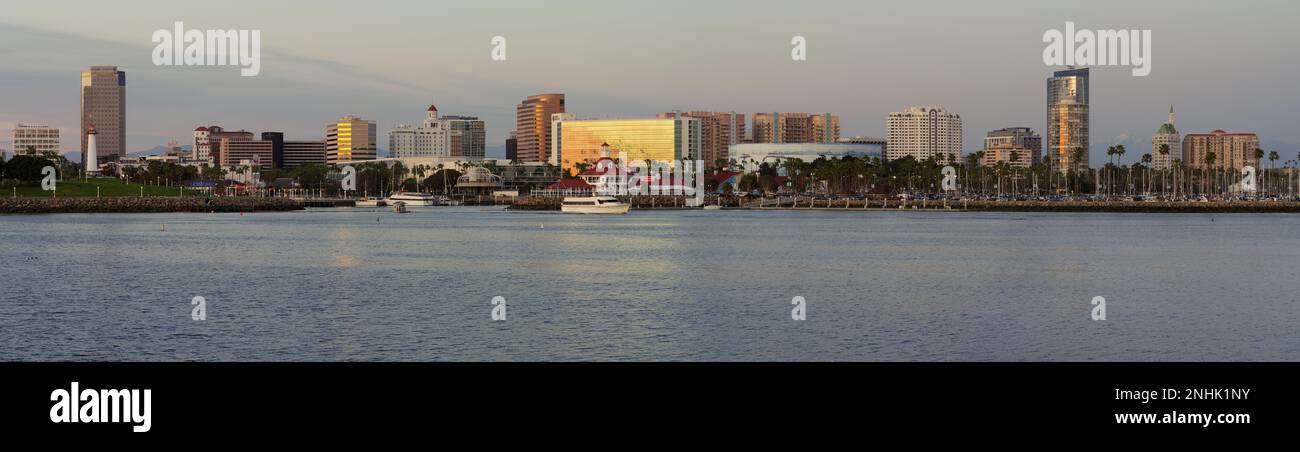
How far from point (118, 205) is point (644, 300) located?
136 metres

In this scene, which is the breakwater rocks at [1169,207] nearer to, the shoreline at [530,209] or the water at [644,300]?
the shoreline at [530,209]

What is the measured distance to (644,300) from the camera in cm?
4225

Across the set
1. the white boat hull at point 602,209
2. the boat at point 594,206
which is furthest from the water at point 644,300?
the boat at point 594,206

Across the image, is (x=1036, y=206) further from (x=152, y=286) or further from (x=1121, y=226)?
(x=152, y=286)

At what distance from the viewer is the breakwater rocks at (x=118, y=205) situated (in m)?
150

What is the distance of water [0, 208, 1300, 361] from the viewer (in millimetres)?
30297

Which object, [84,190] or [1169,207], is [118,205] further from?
[1169,207]

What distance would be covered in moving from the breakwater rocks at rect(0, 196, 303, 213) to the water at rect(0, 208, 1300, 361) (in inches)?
2851
